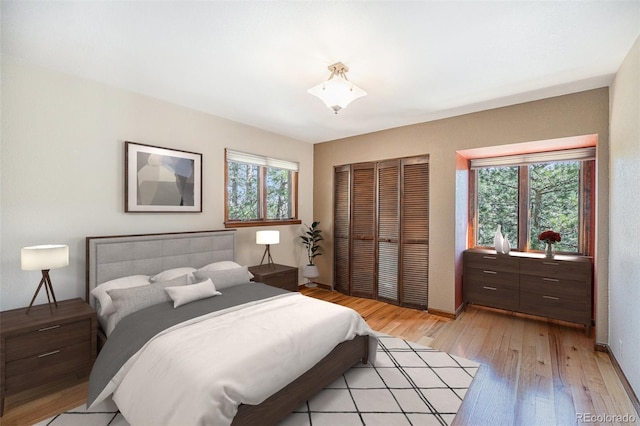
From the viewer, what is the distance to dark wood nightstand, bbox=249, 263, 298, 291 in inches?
149

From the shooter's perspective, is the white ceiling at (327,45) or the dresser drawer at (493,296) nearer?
the white ceiling at (327,45)

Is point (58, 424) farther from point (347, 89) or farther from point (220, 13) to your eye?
point (347, 89)

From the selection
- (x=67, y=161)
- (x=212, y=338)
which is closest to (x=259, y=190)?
(x=67, y=161)

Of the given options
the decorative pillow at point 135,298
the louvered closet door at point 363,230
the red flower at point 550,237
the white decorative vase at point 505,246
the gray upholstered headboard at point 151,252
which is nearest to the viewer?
the decorative pillow at point 135,298

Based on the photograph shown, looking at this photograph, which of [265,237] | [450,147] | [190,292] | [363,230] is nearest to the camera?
[190,292]

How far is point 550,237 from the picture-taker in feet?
11.9

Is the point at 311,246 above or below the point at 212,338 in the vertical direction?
above

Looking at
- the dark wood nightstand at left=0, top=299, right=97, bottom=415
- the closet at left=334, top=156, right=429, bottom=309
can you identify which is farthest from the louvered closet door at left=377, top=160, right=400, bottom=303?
the dark wood nightstand at left=0, top=299, right=97, bottom=415

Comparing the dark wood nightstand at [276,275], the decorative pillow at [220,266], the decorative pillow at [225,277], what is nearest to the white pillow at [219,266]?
the decorative pillow at [220,266]

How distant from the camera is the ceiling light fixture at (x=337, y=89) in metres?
2.42

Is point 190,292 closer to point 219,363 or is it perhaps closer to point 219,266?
point 219,266

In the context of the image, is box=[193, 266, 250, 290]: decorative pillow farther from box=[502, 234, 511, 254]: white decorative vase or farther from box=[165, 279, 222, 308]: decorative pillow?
box=[502, 234, 511, 254]: white decorative vase

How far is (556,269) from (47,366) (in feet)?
16.8

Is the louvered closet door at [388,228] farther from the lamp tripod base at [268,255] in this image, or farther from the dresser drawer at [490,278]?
the lamp tripod base at [268,255]
